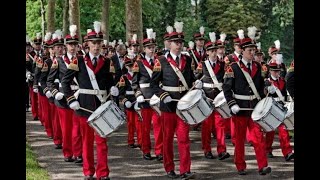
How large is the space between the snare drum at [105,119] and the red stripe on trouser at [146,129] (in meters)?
2.76

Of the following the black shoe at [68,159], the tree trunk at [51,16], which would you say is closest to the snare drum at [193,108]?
the black shoe at [68,159]

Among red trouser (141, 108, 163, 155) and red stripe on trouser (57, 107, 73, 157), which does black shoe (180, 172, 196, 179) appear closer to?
red trouser (141, 108, 163, 155)

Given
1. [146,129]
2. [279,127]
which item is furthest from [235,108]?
[146,129]

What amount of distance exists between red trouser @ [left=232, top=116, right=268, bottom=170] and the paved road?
0.73 ft

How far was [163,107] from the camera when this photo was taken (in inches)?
Result: 368

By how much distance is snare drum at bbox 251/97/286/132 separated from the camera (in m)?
8.95

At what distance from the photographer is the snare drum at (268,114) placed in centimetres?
895

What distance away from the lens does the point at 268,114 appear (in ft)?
29.3

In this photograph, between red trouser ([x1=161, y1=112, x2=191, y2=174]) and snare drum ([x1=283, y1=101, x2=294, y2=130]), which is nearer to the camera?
red trouser ([x1=161, y1=112, x2=191, y2=174])

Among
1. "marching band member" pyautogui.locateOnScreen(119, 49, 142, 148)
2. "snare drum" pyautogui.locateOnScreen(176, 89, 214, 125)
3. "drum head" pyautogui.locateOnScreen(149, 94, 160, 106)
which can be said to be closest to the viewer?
"snare drum" pyautogui.locateOnScreen(176, 89, 214, 125)

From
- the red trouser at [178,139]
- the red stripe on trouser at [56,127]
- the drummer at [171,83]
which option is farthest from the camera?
the red stripe on trouser at [56,127]

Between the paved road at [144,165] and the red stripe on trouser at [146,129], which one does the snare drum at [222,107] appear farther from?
the red stripe on trouser at [146,129]

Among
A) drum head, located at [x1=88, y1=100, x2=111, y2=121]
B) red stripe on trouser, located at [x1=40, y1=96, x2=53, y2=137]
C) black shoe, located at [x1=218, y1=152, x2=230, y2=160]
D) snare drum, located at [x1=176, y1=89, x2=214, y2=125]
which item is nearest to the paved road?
black shoe, located at [x1=218, y1=152, x2=230, y2=160]
